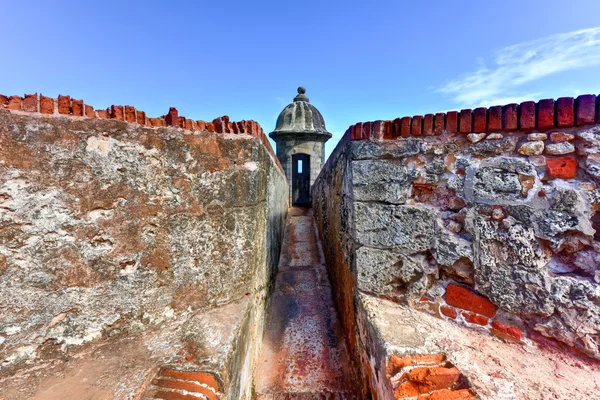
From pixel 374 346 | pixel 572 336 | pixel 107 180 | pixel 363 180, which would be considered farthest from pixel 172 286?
pixel 572 336

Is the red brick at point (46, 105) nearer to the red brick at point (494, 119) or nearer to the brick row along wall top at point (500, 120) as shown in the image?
the brick row along wall top at point (500, 120)

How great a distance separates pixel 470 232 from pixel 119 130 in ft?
7.93

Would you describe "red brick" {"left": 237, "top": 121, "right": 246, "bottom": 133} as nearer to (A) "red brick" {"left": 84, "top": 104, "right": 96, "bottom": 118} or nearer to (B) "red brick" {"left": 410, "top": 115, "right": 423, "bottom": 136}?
(A) "red brick" {"left": 84, "top": 104, "right": 96, "bottom": 118}

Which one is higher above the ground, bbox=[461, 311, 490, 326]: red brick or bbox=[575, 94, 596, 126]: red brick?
bbox=[575, 94, 596, 126]: red brick

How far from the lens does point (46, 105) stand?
A: 4.95 ft

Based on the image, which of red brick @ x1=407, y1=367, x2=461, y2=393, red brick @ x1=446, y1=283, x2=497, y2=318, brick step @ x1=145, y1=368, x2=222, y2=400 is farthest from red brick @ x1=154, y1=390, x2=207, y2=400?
red brick @ x1=446, y1=283, x2=497, y2=318

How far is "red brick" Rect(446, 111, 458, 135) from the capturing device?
1.86 metres

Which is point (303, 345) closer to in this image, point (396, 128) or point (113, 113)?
point (396, 128)

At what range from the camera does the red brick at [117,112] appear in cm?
165

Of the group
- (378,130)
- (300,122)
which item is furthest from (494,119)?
(300,122)

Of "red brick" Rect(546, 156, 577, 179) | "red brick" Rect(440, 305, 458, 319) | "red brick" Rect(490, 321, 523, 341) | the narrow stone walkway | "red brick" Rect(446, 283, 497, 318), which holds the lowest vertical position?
the narrow stone walkway

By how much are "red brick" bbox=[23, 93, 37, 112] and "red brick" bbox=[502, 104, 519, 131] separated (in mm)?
2834

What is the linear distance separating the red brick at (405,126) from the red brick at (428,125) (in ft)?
0.37

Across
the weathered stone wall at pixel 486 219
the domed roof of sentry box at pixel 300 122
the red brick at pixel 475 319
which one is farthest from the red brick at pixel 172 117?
the domed roof of sentry box at pixel 300 122
